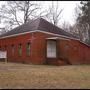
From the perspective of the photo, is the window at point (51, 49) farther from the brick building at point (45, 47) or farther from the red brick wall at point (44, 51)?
the red brick wall at point (44, 51)

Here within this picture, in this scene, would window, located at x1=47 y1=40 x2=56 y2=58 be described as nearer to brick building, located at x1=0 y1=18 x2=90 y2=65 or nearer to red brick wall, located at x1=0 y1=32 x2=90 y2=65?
brick building, located at x1=0 y1=18 x2=90 y2=65

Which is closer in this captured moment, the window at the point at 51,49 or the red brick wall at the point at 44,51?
the red brick wall at the point at 44,51

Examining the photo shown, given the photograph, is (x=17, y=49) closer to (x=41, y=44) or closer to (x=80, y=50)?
(x=41, y=44)

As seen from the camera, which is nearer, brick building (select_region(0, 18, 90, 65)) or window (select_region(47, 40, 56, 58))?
brick building (select_region(0, 18, 90, 65))

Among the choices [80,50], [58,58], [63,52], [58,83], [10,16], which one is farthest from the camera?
[10,16]

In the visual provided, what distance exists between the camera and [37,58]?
112 feet

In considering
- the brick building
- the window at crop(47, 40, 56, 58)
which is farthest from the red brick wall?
the window at crop(47, 40, 56, 58)

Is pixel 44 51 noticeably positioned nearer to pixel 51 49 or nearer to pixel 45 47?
pixel 45 47

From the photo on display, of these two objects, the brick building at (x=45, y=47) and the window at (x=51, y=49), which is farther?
the window at (x=51, y=49)

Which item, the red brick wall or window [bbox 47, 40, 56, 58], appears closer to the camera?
the red brick wall

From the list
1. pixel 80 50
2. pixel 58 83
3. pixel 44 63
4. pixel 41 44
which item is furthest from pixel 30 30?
pixel 58 83

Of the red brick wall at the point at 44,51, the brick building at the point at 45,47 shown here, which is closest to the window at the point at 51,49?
the brick building at the point at 45,47

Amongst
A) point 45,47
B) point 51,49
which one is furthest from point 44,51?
point 51,49

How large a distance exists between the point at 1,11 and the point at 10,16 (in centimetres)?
310
